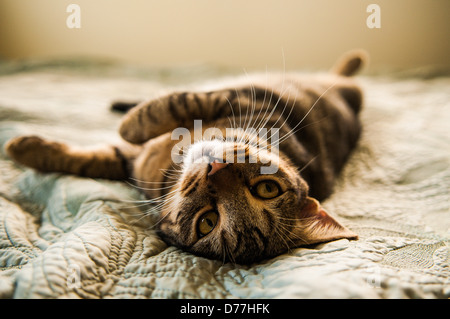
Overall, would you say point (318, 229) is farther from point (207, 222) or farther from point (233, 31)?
point (233, 31)

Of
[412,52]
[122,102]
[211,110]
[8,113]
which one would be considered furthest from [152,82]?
[412,52]

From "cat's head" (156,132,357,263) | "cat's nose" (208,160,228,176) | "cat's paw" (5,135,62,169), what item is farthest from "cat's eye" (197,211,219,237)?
"cat's paw" (5,135,62,169)

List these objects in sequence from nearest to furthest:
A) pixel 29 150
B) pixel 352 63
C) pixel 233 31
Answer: pixel 29 150
pixel 352 63
pixel 233 31

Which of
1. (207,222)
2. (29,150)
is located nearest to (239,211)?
(207,222)

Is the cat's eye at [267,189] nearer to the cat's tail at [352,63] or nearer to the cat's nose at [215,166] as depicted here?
the cat's nose at [215,166]

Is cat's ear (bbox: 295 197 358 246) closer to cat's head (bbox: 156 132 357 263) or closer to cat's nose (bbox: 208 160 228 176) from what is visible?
cat's head (bbox: 156 132 357 263)

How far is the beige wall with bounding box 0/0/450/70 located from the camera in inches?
100

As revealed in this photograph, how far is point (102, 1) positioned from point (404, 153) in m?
2.36

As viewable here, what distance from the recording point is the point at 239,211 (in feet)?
2.60

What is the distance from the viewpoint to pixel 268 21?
103 inches

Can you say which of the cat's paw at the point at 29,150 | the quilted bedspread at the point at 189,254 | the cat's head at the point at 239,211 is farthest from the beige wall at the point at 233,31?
the cat's head at the point at 239,211

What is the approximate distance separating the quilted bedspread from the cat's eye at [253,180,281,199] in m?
0.16

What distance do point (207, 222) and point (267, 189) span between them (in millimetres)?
173
